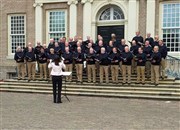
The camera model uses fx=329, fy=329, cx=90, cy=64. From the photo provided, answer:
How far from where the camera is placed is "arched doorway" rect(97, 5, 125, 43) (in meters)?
21.5

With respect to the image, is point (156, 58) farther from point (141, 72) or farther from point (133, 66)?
point (133, 66)

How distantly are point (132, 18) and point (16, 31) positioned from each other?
8.76 meters

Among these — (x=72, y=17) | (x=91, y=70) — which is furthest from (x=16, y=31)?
(x=91, y=70)

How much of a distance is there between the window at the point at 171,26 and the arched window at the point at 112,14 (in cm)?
298

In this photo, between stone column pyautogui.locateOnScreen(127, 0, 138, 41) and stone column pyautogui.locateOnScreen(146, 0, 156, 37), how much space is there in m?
0.77

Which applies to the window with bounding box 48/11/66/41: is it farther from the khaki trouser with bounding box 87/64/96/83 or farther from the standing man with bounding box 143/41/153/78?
the standing man with bounding box 143/41/153/78

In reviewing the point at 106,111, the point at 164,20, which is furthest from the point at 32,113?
the point at 164,20

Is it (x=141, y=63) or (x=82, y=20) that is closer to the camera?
(x=141, y=63)

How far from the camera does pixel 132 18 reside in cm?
2042

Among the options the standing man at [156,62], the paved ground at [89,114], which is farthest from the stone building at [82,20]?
the paved ground at [89,114]

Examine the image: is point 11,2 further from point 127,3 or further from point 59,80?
point 59,80

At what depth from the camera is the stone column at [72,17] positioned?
22.0 m

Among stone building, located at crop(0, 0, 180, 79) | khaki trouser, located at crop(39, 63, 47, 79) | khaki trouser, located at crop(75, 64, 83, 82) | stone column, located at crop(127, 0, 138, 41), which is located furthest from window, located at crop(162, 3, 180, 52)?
khaki trouser, located at crop(39, 63, 47, 79)

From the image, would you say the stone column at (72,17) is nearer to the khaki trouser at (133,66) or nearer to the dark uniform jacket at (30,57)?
the dark uniform jacket at (30,57)
